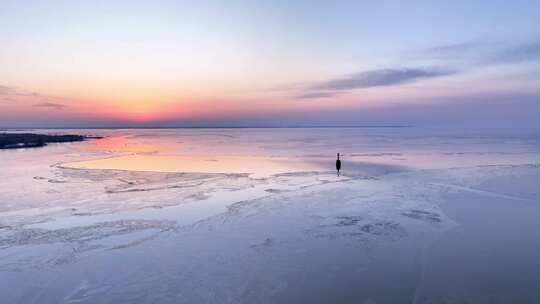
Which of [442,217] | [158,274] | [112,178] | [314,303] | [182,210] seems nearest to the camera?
[314,303]

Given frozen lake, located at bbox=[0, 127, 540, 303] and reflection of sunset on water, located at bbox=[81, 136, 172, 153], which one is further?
reflection of sunset on water, located at bbox=[81, 136, 172, 153]

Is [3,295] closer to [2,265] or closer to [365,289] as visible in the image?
[2,265]

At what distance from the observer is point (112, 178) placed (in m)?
20.0

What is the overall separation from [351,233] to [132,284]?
5713 millimetres

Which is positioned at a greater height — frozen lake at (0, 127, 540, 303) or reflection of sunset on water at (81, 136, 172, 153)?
reflection of sunset on water at (81, 136, 172, 153)

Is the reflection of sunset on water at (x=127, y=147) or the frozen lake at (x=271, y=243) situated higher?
the reflection of sunset on water at (x=127, y=147)

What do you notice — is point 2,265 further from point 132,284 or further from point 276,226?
point 276,226

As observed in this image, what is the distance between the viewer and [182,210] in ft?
41.3

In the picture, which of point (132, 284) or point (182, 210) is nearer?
point (132, 284)

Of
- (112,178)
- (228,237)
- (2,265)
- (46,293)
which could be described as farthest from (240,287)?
(112,178)

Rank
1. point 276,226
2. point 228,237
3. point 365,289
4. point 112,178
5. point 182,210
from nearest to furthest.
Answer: point 365,289, point 228,237, point 276,226, point 182,210, point 112,178

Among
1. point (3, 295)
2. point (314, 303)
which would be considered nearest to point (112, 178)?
point (3, 295)

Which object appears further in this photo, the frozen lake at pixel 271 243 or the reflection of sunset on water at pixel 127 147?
the reflection of sunset on water at pixel 127 147

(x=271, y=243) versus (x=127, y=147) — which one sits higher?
(x=127, y=147)
